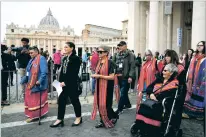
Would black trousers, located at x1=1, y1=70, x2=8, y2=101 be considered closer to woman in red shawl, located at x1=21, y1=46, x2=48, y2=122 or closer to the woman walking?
woman in red shawl, located at x1=21, y1=46, x2=48, y2=122

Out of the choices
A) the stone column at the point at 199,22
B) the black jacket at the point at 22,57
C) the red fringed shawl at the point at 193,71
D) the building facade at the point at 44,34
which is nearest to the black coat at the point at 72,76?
the red fringed shawl at the point at 193,71

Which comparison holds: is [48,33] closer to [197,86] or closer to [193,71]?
[193,71]

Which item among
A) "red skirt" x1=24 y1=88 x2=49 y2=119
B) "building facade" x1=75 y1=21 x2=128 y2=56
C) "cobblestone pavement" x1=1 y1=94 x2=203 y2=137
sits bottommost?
"cobblestone pavement" x1=1 y1=94 x2=203 y2=137

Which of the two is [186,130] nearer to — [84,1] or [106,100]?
[106,100]

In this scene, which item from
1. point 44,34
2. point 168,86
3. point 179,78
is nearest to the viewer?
point 168,86

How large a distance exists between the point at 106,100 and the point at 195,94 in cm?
260

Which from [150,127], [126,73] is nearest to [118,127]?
[150,127]

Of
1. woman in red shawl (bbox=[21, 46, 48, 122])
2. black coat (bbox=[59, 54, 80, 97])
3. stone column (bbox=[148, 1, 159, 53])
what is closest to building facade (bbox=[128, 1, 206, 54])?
stone column (bbox=[148, 1, 159, 53])

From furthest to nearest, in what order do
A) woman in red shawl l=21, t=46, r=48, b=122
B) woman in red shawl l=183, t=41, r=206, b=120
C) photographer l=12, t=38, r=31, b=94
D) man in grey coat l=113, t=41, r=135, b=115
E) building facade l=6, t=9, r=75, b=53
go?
1. building facade l=6, t=9, r=75, b=53
2. photographer l=12, t=38, r=31, b=94
3. man in grey coat l=113, t=41, r=135, b=115
4. woman in red shawl l=183, t=41, r=206, b=120
5. woman in red shawl l=21, t=46, r=48, b=122

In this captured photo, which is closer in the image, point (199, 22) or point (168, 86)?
point (168, 86)

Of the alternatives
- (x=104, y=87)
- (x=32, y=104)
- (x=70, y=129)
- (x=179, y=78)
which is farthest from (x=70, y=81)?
(x=179, y=78)

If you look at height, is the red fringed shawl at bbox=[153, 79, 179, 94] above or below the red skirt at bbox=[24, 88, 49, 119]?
above

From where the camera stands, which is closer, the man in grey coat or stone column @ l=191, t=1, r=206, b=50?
the man in grey coat

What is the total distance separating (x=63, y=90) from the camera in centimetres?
607
